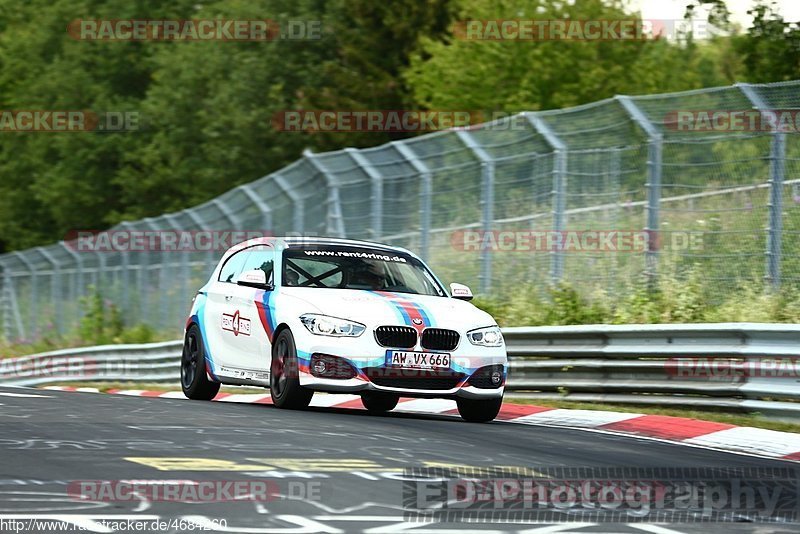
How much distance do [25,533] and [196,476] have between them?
1.69 meters

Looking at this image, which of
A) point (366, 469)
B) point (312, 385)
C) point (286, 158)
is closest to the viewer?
point (366, 469)

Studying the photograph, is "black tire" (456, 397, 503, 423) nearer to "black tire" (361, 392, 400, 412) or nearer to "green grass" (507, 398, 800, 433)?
"black tire" (361, 392, 400, 412)

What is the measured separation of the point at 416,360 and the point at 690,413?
8.11 feet

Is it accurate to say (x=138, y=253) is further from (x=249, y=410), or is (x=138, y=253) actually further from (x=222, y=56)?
(x=222, y=56)

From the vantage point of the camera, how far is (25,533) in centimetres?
585

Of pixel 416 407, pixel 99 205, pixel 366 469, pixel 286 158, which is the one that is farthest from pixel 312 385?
pixel 99 205

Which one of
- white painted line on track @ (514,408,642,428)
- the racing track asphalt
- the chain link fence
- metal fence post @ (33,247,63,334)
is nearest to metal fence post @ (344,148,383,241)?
the chain link fence

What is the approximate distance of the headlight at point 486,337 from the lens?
1237 centimetres

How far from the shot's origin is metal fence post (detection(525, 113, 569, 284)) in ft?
54.8

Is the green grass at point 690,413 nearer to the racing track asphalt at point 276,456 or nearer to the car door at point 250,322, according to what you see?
the racing track asphalt at point 276,456

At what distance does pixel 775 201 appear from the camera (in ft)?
46.4

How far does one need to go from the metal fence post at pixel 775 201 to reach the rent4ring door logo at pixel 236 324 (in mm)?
4859

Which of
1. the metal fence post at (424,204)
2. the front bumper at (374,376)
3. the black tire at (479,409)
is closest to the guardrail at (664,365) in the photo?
the black tire at (479,409)

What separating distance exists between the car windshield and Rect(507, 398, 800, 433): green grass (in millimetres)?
1727
